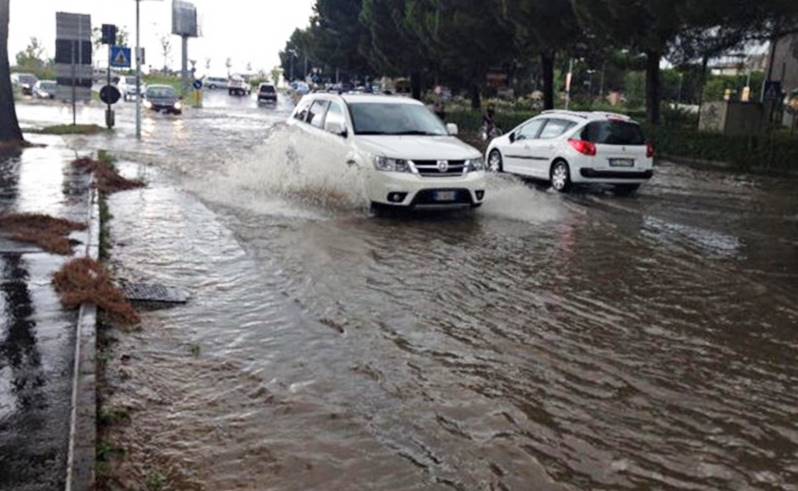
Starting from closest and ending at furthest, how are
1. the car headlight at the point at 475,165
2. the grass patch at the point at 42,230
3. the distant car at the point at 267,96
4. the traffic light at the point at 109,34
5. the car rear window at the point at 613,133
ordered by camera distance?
the grass patch at the point at 42,230
the car headlight at the point at 475,165
the car rear window at the point at 613,133
the traffic light at the point at 109,34
the distant car at the point at 267,96

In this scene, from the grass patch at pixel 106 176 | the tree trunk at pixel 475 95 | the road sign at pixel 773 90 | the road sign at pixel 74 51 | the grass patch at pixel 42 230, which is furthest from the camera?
the tree trunk at pixel 475 95

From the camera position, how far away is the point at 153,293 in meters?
7.42

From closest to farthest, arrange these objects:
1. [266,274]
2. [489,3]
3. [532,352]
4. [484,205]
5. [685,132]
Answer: [532,352]
[266,274]
[484,205]
[685,132]
[489,3]

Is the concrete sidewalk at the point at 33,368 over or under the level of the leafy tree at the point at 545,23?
under

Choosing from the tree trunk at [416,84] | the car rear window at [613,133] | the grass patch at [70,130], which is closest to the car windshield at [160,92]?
the tree trunk at [416,84]

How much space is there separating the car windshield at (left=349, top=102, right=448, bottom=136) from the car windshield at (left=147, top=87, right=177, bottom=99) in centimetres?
3294

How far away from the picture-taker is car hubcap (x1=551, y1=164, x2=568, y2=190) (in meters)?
15.5

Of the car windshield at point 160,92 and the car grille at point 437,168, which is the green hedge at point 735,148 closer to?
the car grille at point 437,168

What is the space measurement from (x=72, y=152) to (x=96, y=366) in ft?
48.2

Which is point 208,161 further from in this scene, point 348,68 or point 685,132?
point 348,68

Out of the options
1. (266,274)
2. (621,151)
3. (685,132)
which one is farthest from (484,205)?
(685,132)

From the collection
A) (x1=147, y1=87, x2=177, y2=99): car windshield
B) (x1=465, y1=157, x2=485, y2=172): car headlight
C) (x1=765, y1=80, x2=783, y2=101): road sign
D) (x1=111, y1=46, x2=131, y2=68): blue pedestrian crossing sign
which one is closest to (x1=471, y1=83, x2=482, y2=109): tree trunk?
(x1=147, y1=87, x2=177, y2=99): car windshield

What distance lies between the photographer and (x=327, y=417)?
193 inches

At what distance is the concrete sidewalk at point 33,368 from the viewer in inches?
156
